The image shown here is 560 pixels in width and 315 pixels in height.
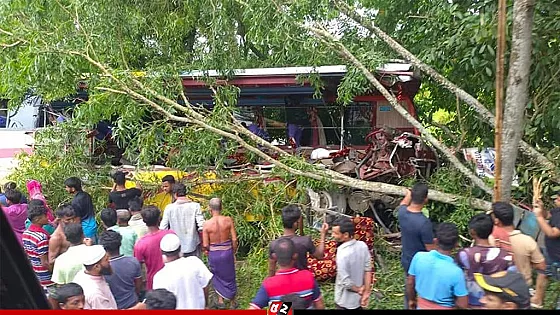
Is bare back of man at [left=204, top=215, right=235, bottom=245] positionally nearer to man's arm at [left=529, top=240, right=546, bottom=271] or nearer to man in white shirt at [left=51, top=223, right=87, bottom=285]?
man in white shirt at [left=51, top=223, right=87, bottom=285]

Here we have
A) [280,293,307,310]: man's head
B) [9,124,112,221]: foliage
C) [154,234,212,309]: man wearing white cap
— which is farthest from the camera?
[9,124,112,221]: foliage

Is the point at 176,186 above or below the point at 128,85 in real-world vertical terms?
below

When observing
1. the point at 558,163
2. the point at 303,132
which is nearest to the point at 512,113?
the point at 558,163

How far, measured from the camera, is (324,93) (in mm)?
8742

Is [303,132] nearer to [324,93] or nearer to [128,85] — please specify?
[324,93]

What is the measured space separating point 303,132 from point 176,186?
4212 mm

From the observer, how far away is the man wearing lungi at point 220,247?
5.11 meters

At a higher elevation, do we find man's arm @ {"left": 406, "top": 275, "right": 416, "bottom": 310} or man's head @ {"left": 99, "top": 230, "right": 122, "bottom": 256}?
man's head @ {"left": 99, "top": 230, "right": 122, "bottom": 256}

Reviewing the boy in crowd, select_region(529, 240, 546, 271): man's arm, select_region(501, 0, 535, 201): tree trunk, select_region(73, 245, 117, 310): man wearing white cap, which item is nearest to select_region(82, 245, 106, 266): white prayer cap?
select_region(73, 245, 117, 310): man wearing white cap

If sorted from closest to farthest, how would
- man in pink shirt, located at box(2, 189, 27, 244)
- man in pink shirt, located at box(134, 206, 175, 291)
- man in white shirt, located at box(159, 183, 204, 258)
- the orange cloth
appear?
man in pink shirt, located at box(134, 206, 175, 291) < man in white shirt, located at box(159, 183, 204, 258) < man in pink shirt, located at box(2, 189, 27, 244) < the orange cloth

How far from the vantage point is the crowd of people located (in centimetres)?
328

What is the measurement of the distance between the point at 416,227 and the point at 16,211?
13.9ft

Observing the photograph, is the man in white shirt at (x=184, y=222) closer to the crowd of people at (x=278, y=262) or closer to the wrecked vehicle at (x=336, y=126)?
the crowd of people at (x=278, y=262)

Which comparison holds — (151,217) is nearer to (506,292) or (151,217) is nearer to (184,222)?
(184,222)
